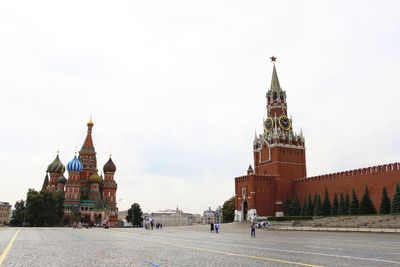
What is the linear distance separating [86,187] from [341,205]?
50.8m

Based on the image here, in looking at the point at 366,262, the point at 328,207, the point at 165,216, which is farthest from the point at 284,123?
the point at 165,216

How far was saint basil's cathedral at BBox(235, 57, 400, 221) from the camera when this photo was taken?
5154cm

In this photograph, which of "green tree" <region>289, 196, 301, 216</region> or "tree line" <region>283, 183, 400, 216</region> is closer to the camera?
"tree line" <region>283, 183, 400, 216</region>

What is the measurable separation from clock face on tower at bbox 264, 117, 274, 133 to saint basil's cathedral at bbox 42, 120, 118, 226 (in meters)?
34.3

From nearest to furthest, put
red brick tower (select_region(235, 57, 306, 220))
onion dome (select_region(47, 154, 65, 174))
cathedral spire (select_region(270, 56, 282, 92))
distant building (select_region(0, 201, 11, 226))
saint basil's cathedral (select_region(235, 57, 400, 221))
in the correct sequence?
saint basil's cathedral (select_region(235, 57, 400, 221))
red brick tower (select_region(235, 57, 306, 220))
cathedral spire (select_region(270, 56, 282, 92))
onion dome (select_region(47, 154, 65, 174))
distant building (select_region(0, 201, 11, 226))

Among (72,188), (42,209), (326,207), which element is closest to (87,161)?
(72,188)

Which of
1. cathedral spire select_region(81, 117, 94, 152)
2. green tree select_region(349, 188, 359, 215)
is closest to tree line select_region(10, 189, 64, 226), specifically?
cathedral spire select_region(81, 117, 94, 152)

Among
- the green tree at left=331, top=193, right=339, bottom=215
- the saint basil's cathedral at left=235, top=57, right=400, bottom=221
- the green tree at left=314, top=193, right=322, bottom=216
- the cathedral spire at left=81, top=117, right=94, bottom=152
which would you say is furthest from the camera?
the cathedral spire at left=81, top=117, right=94, bottom=152

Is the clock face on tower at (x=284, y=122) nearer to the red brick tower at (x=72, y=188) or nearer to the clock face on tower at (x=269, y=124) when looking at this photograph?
the clock face on tower at (x=269, y=124)

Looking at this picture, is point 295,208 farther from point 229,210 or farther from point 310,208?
point 229,210

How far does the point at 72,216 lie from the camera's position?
65375mm

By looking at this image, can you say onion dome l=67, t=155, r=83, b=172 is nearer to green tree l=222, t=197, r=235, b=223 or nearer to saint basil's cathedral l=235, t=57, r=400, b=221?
saint basil's cathedral l=235, t=57, r=400, b=221

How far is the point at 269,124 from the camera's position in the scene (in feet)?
221

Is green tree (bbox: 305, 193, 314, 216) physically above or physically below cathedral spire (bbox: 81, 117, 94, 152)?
below
